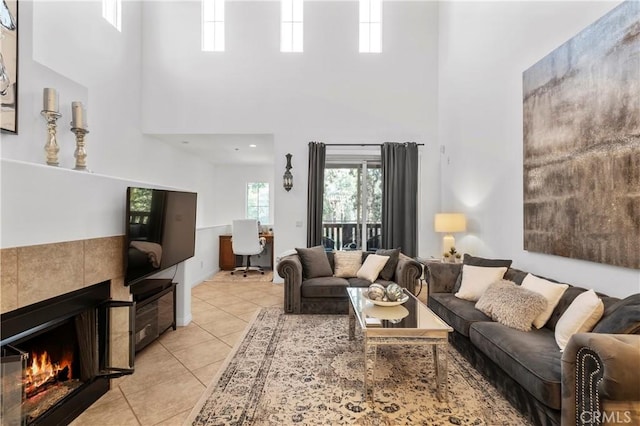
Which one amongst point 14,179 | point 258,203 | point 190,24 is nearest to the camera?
point 14,179

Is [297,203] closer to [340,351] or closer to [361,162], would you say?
[361,162]

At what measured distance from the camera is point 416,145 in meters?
5.14

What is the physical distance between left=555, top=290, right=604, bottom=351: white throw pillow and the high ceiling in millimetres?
4563

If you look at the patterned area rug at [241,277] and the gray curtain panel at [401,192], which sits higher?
the gray curtain panel at [401,192]

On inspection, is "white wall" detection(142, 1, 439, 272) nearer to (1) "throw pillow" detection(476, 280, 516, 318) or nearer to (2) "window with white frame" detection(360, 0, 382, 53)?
(2) "window with white frame" detection(360, 0, 382, 53)

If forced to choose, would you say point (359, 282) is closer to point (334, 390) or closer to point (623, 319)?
point (334, 390)

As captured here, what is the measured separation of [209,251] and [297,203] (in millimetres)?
2154

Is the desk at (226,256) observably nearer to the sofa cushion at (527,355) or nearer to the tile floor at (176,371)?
the tile floor at (176,371)

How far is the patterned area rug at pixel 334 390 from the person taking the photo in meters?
1.86

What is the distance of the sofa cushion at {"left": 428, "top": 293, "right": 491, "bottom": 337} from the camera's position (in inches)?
100

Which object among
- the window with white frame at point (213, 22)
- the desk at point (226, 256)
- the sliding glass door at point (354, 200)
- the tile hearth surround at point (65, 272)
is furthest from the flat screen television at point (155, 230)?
the window with white frame at point (213, 22)

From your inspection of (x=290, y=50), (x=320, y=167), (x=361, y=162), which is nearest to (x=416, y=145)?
(x=361, y=162)

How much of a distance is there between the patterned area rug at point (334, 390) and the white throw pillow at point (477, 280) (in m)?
0.58

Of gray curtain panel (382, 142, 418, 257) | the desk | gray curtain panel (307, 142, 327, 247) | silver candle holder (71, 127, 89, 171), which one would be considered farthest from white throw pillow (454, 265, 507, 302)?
the desk
